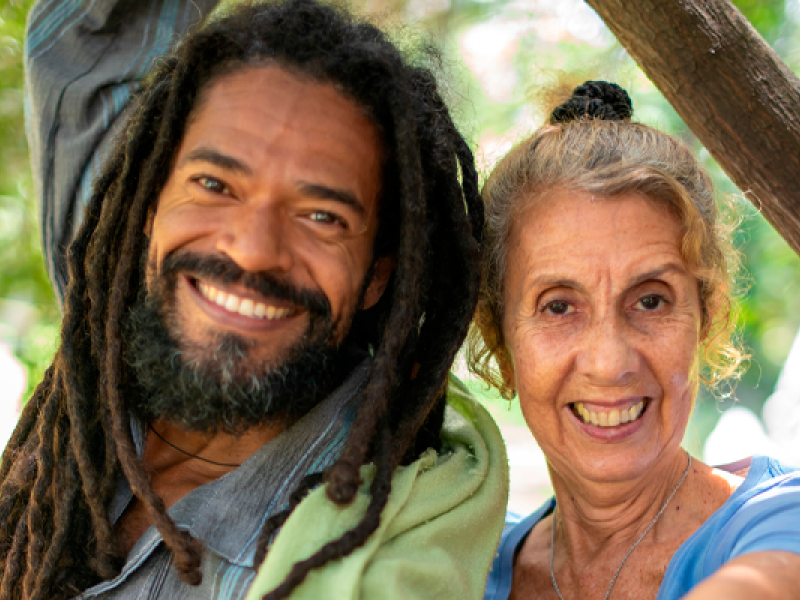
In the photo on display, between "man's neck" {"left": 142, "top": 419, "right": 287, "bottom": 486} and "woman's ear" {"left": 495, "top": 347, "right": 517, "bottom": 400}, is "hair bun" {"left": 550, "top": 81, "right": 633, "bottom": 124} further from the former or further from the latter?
"man's neck" {"left": 142, "top": 419, "right": 287, "bottom": 486}

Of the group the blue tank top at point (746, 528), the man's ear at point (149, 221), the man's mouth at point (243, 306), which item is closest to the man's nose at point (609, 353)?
the blue tank top at point (746, 528)

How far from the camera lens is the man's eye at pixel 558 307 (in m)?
2.21

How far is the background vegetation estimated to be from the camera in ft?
8.96

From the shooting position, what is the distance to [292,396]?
6.80ft

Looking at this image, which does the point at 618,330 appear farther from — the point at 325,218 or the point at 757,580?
the point at 325,218

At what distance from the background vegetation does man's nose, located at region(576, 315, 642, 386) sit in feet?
2.26

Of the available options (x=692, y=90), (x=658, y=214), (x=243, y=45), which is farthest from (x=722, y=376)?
(x=243, y=45)

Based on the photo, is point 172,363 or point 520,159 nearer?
point 172,363

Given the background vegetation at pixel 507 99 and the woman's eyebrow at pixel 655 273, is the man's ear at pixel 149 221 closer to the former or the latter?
the background vegetation at pixel 507 99

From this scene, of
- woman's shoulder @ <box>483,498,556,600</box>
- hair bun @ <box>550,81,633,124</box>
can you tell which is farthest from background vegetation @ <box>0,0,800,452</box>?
woman's shoulder @ <box>483,498,556,600</box>

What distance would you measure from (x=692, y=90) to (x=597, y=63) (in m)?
0.64

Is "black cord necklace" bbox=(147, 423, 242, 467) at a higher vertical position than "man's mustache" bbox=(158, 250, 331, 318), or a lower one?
lower

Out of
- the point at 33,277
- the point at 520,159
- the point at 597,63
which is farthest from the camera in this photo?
the point at 33,277

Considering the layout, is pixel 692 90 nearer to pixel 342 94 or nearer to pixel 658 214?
pixel 658 214
